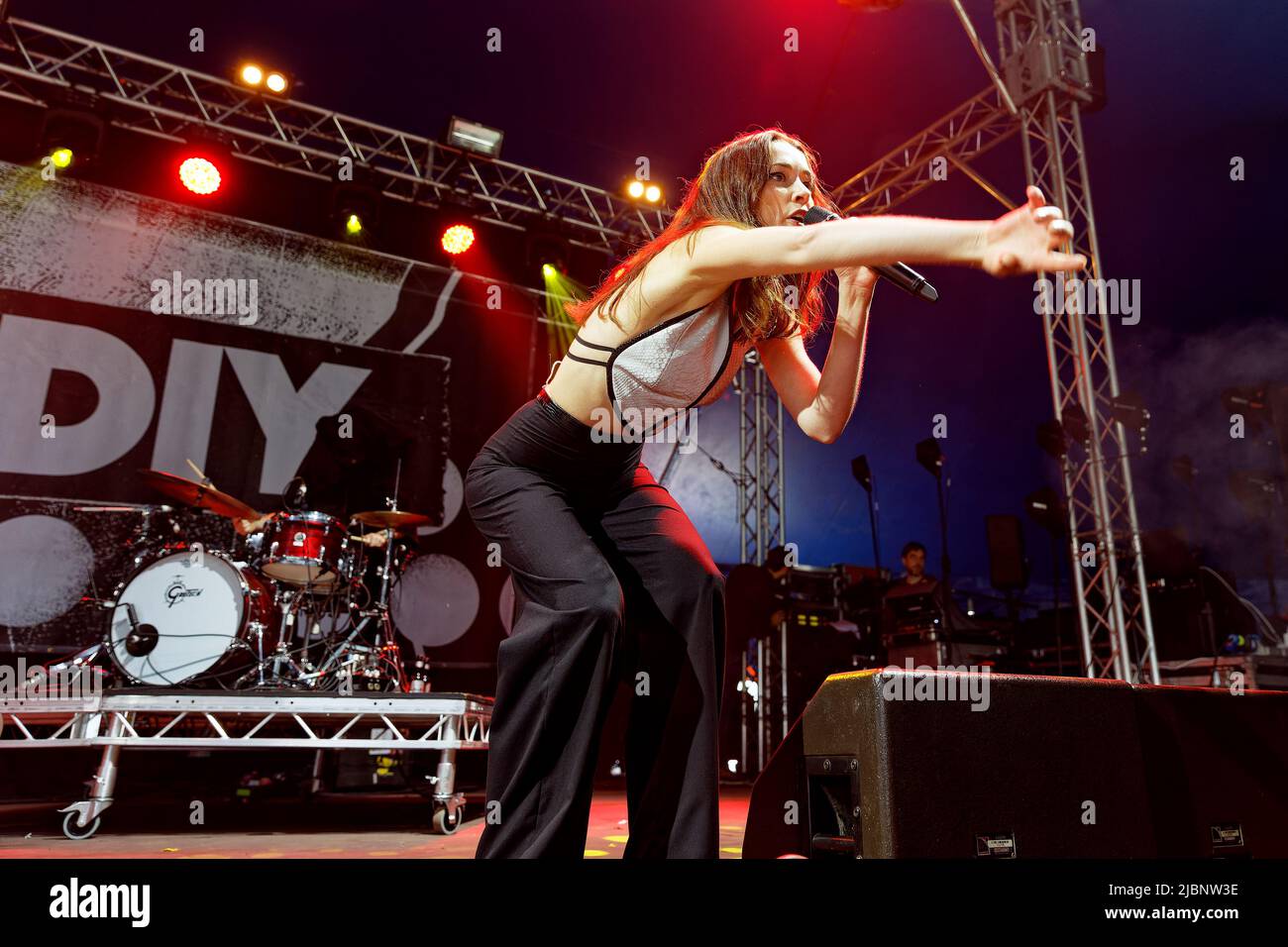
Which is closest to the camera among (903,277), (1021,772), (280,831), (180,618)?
(1021,772)

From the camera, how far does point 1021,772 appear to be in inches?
59.8

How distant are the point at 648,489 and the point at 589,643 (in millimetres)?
464

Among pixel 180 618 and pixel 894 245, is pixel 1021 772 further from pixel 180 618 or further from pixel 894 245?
pixel 180 618

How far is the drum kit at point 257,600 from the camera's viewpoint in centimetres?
477

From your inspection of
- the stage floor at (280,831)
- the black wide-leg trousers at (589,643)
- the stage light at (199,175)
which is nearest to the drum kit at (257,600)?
the stage floor at (280,831)

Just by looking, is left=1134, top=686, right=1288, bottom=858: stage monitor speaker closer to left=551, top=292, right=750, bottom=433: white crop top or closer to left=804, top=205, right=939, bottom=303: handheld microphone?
left=804, top=205, right=939, bottom=303: handheld microphone

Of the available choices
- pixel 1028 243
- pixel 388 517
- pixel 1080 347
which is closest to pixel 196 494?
pixel 388 517

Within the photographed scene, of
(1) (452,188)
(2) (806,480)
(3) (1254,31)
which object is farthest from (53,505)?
Answer: (3) (1254,31)

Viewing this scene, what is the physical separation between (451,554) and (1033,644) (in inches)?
216

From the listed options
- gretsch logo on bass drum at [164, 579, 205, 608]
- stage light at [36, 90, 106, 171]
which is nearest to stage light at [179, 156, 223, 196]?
stage light at [36, 90, 106, 171]

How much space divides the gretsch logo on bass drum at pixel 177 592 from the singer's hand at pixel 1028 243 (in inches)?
192

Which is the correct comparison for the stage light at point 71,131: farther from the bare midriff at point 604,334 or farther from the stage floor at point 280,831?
the bare midriff at point 604,334

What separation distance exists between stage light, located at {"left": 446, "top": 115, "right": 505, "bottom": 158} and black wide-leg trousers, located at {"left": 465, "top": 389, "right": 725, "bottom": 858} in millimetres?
6656
